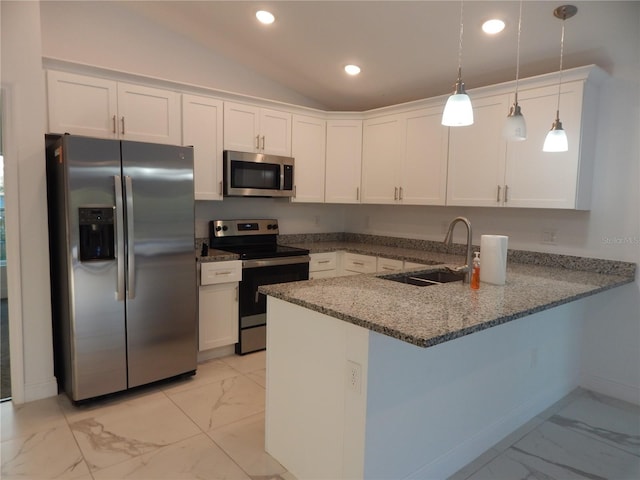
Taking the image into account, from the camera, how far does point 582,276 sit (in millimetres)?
2785

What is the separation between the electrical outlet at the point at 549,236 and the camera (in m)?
3.22

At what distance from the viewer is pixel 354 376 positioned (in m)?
1.69

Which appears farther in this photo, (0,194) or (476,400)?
(0,194)

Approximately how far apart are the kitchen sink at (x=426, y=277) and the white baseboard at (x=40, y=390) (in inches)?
91.7

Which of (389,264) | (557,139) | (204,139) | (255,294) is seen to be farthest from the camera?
(389,264)

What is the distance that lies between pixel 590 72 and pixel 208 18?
9.23 feet

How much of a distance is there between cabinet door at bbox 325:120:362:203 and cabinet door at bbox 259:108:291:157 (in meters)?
0.49

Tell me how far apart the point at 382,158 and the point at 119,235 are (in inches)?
→ 100

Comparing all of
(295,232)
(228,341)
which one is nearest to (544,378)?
(228,341)

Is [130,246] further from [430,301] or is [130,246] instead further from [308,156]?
[308,156]

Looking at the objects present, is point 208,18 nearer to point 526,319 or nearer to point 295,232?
point 295,232

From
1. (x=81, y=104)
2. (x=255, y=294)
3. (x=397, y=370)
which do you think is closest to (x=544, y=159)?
(x=397, y=370)

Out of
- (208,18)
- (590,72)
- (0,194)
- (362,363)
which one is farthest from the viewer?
(0,194)

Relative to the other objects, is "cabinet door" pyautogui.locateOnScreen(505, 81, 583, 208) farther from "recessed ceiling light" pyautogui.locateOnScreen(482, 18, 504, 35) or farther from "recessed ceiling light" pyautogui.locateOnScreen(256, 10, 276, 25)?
"recessed ceiling light" pyautogui.locateOnScreen(256, 10, 276, 25)
